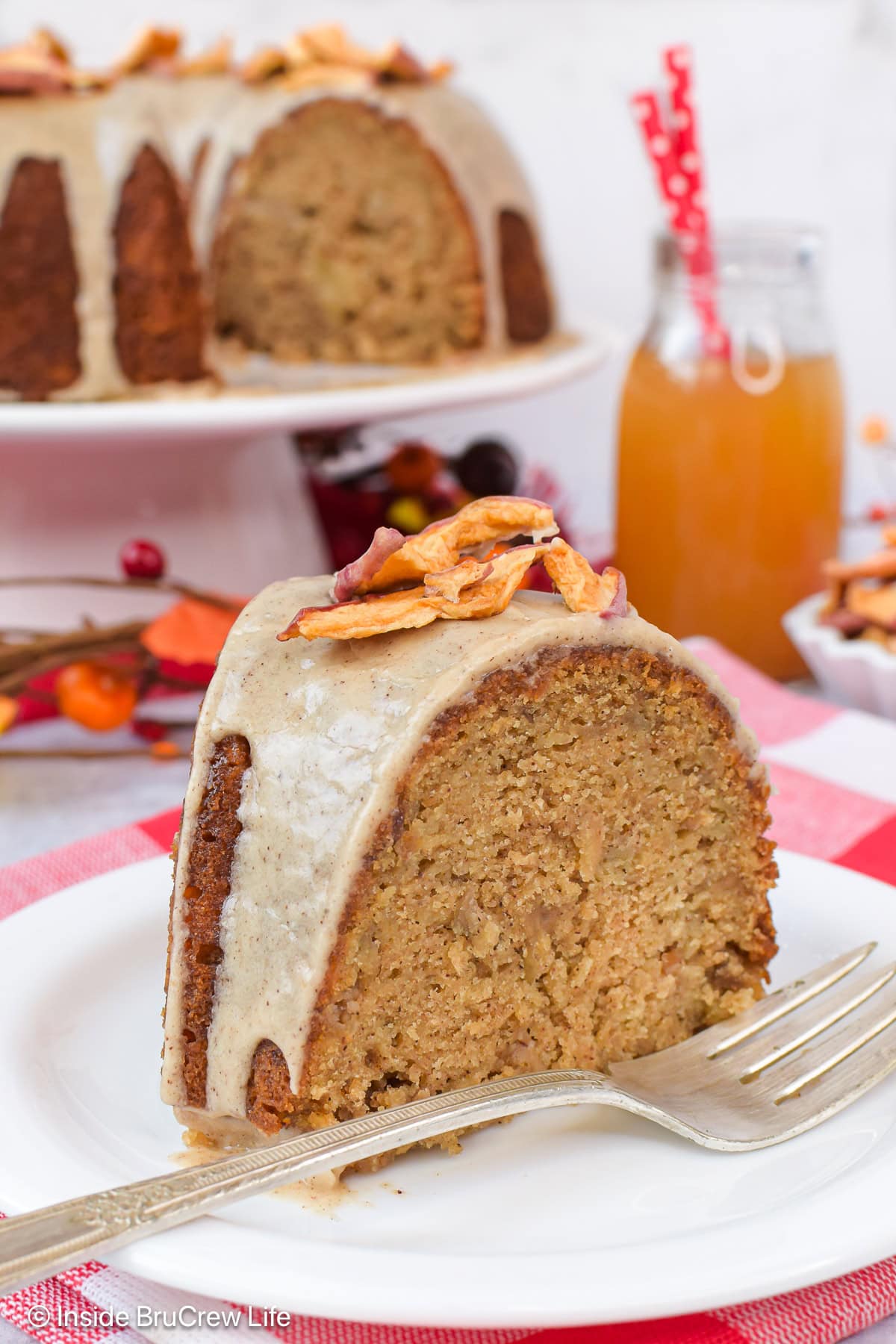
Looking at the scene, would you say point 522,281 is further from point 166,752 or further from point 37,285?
point 166,752

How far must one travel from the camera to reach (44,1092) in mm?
993

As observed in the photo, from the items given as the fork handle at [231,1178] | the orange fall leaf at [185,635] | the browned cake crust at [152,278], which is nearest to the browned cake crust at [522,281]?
the browned cake crust at [152,278]

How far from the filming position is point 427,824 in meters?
1.02

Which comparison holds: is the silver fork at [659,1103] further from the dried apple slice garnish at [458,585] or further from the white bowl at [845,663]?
the white bowl at [845,663]

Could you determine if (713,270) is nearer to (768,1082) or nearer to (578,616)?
(578,616)

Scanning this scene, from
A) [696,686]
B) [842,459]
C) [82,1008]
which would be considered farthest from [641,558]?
[82,1008]

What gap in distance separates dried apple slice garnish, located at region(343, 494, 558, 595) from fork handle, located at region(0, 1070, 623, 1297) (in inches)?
13.6

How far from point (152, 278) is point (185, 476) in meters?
0.28

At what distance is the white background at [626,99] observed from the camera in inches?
117

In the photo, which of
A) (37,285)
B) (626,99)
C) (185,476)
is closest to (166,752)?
(185,476)

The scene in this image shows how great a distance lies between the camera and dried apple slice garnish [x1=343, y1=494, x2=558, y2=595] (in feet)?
3.44

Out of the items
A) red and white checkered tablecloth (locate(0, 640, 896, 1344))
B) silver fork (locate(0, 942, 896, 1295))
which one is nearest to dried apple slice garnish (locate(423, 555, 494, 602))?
silver fork (locate(0, 942, 896, 1295))

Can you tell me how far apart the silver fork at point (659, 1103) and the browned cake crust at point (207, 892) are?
14cm

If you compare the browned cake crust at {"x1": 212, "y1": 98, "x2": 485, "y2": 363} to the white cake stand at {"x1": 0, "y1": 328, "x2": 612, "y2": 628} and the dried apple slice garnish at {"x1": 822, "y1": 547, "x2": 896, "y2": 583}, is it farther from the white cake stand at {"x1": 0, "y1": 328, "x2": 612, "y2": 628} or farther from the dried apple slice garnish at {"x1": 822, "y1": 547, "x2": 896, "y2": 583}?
the dried apple slice garnish at {"x1": 822, "y1": 547, "x2": 896, "y2": 583}
